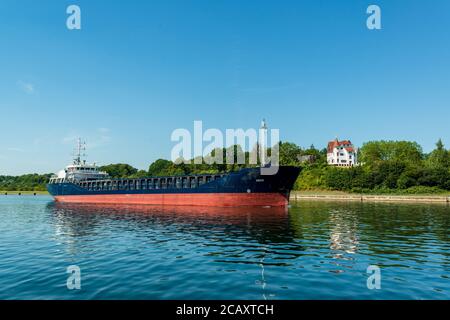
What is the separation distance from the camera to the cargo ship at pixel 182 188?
139 feet

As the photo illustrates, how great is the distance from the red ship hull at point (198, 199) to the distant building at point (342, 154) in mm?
114550

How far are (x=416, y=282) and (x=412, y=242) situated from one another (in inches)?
378

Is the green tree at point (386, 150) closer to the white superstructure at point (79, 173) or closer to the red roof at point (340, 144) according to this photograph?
the red roof at point (340, 144)

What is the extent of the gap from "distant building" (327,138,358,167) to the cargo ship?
113197mm

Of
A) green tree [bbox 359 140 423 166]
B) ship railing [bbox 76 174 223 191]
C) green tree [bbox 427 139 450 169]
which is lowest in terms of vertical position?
ship railing [bbox 76 174 223 191]

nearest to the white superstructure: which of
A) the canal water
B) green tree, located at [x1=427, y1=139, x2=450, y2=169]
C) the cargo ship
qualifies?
the cargo ship

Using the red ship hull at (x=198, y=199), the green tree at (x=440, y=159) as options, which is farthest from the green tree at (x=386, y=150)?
the red ship hull at (x=198, y=199)

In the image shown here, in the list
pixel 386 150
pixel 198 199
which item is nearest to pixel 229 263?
pixel 198 199

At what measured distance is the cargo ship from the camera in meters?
42.3

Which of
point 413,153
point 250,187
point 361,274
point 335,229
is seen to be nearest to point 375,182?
point 413,153

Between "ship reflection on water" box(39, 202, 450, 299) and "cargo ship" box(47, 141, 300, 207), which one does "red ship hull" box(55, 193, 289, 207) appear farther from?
"ship reflection on water" box(39, 202, 450, 299)

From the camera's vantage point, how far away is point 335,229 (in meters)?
25.0

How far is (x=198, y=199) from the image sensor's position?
160ft
